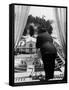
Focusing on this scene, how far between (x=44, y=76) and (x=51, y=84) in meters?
0.26

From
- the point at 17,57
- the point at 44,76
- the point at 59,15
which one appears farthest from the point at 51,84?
the point at 59,15

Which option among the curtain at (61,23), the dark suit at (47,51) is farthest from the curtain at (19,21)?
the curtain at (61,23)

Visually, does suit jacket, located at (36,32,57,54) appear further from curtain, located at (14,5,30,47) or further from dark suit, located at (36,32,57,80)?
curtain, located at (14,5,30,47)

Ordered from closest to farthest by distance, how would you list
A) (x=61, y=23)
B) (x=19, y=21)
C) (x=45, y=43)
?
(x=19, y=21) < (x=45, y=43) < (x=61, y=23)

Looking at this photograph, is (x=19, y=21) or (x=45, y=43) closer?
(x=19, y=21)

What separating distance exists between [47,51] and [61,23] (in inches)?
30.8

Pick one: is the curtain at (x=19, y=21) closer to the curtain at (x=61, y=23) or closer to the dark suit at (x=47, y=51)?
the dark suit at (x=47, y=51)

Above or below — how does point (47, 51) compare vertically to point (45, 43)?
below

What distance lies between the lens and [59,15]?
25.2ft

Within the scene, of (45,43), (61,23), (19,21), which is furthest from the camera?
(61,23)

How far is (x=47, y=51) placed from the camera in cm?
759

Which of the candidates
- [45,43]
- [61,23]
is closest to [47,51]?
[45,43]

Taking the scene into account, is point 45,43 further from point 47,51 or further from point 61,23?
point 61,23

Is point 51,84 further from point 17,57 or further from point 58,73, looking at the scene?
point 17,57
